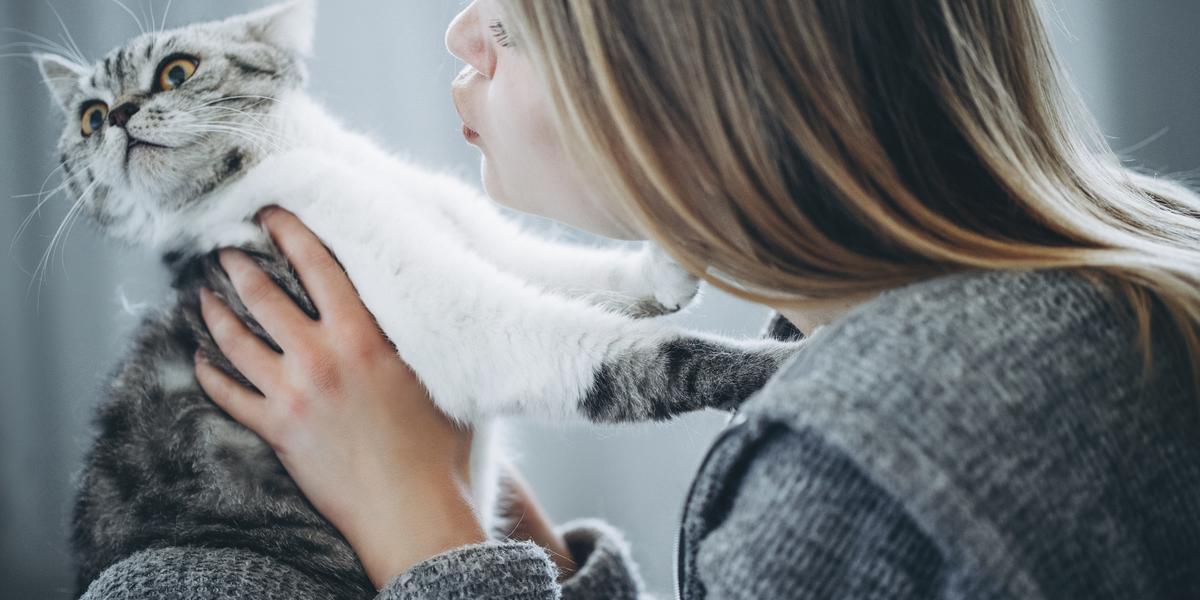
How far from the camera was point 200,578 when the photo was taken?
2.74 feet

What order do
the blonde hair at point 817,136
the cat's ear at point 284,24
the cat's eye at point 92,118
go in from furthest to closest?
the cat's ear at point 284,24
the cat's eye at point 92,118
the blonde hair at point 817,136

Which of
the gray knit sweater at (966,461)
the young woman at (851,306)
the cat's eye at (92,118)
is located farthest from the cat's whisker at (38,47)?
the gray knit sweater at (966,461)

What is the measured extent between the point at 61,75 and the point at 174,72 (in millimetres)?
240

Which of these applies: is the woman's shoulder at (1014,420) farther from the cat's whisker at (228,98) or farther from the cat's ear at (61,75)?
the cat's ear at (61,75)

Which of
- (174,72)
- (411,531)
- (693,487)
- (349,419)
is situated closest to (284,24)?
(174,72)

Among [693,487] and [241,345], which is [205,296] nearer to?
[241,345]

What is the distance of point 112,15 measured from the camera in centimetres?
157

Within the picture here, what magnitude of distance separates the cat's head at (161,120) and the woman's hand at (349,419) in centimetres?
24

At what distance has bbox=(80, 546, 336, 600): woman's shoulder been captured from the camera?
825 mm

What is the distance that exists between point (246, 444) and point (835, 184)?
0.79m

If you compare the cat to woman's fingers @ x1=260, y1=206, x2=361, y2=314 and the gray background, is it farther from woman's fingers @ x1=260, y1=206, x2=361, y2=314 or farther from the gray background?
the gray background

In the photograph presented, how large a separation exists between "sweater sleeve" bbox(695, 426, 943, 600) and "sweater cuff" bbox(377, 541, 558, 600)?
33 cm

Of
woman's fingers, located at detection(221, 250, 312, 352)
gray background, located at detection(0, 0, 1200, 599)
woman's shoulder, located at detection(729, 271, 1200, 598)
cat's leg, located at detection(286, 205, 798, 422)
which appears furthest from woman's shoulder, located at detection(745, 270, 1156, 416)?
gray background, located at detection(0, 0, 1200, 599)

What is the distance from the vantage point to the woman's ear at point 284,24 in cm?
137
